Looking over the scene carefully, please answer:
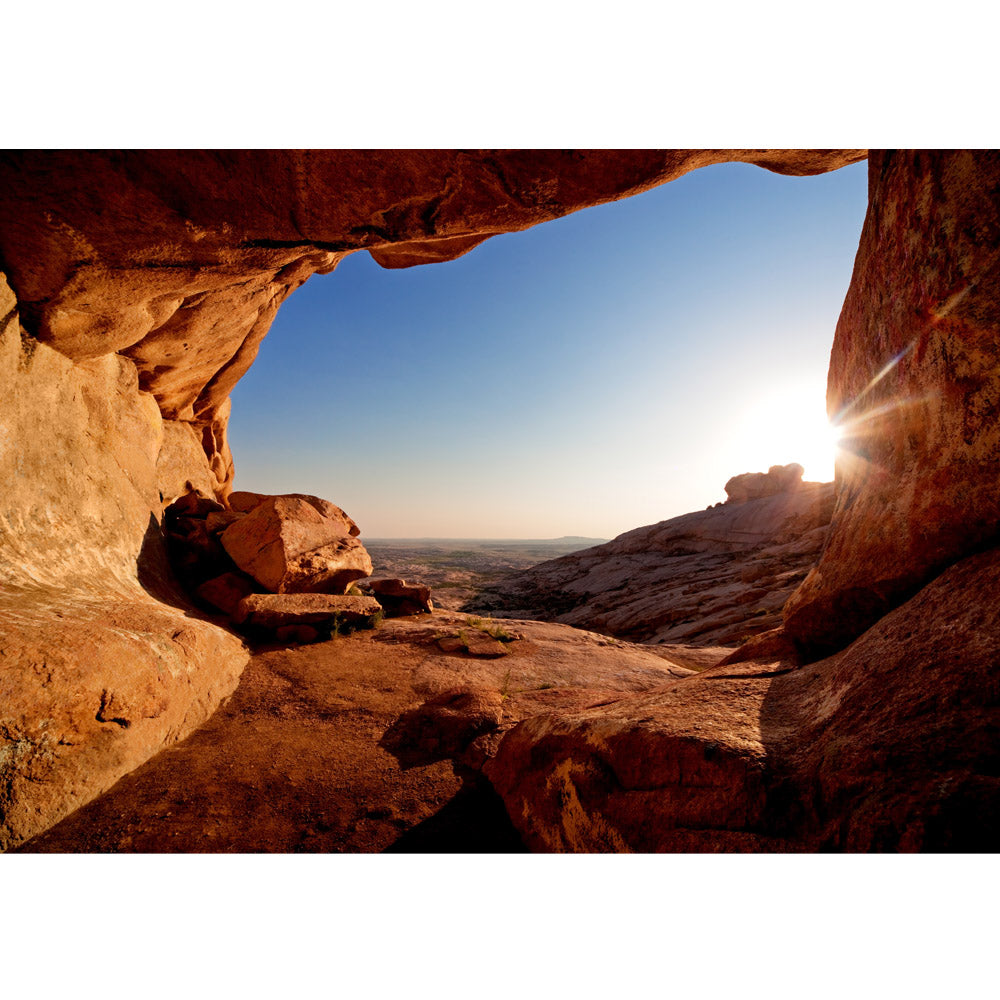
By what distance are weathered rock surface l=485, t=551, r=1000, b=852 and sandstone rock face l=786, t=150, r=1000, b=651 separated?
1.41ft

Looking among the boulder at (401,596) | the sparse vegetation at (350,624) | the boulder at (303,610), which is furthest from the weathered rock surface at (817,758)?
the boulder at (401,596)

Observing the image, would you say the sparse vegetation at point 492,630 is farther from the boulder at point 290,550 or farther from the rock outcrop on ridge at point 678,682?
the rock outcrop on ridge at point 678,682

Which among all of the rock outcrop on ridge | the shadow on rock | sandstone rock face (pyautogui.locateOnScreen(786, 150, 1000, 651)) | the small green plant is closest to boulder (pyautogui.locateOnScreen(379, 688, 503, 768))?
the shadow on rock

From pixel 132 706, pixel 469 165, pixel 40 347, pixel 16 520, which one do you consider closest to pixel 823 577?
pixel 469 165

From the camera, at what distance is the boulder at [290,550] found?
9.11 m

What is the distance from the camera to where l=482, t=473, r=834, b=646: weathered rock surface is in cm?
1775

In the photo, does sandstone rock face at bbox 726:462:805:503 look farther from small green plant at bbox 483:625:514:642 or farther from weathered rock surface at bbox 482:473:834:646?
small green plant at bbox 483:625:514:642

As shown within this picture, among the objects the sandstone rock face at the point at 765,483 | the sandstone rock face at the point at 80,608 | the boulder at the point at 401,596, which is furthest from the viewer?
the sandstone rock face at the point at 765,483

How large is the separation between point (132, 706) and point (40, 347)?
17.0 feet

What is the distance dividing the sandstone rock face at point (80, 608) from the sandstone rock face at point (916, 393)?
6555 mm

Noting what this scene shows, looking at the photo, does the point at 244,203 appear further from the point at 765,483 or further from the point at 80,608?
the point at 765,483

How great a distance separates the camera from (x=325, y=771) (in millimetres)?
4234

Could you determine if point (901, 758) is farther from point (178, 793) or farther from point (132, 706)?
point (132, 706)

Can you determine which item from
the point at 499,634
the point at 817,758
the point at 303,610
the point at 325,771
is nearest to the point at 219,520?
the point at 303,610
